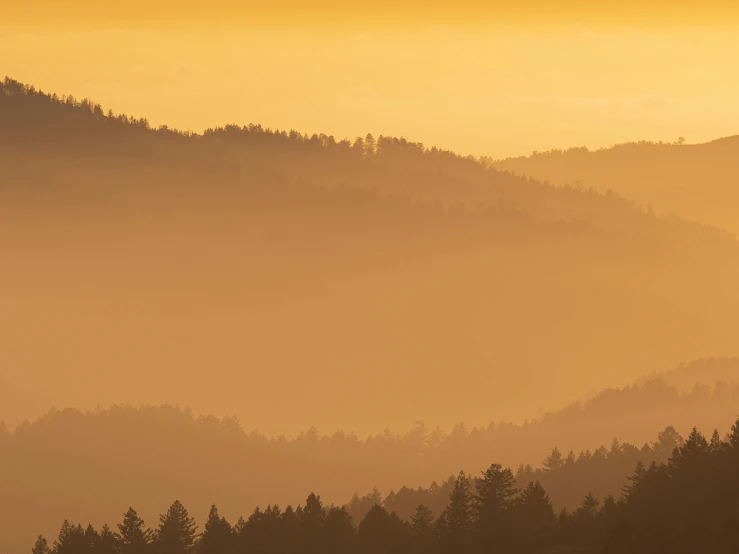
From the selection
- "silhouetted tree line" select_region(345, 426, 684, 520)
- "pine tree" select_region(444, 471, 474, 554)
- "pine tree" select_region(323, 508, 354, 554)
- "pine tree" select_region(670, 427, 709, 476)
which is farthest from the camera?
"silhouetted tree line" select_region(345, 426, 684, 520)

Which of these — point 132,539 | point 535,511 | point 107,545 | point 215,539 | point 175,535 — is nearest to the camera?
point 535,511

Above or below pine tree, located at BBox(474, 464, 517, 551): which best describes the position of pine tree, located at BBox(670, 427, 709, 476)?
above

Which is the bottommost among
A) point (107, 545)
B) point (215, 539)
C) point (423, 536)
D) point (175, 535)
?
point (423, 536)

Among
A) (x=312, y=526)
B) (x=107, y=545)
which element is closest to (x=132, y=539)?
(x=107, y=545)

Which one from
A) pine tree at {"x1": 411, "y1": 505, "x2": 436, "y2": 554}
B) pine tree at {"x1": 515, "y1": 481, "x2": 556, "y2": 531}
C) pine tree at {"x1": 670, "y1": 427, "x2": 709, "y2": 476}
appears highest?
pine tree at {"x1": 670, "y1": 427, "x2": 709, "y2": 476}

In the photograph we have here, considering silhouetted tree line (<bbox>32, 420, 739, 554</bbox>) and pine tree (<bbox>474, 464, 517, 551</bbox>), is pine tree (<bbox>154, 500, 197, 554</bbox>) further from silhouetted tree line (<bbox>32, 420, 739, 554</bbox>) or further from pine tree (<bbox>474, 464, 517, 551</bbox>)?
pine tree (<bbox>474, 464, 517, 551</bbox>)

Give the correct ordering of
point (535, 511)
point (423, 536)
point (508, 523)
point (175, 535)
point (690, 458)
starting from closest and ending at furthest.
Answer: point (508, 523) → point (690, 458) → point (535, 511) → point (423, 536) → point (175, 535)

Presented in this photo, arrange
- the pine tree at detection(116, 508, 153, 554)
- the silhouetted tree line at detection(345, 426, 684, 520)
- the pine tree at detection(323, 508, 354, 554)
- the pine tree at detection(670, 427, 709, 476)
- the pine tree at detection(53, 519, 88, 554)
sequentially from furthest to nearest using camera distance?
the silhouetted tree line at detection(345, 426, 684, 520)
the pine tree at detection(53, 519, 88, 554)
the pine tree at detection(116, 508, 153, 554)
the pine tree at detection(323, 508, 354, 554)
the pine tree at detection(670, 427, 709, 476)

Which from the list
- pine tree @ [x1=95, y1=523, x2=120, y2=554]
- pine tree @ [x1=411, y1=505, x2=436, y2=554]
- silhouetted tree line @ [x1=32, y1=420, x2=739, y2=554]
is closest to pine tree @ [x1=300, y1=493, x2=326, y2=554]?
silhouetted tree line @ [x1=32, y1=420, x2=739, y2=554]

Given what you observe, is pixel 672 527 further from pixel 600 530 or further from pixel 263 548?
pixel 263 548

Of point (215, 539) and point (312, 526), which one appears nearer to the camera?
point (312, 526)

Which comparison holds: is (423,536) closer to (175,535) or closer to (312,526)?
(312,526)

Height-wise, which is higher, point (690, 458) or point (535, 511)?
point (690, 458)

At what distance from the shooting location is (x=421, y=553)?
284 ft
